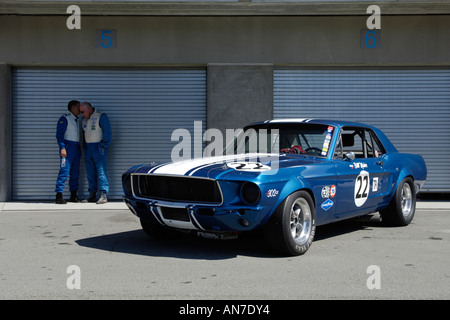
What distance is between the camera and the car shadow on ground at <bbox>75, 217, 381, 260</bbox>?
5582 millimetres

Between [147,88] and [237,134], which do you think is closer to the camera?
[237,134]

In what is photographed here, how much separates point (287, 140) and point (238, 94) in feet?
15.3

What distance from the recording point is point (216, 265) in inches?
201

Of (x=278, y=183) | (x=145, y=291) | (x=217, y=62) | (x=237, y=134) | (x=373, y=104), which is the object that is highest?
(x=217, y=62)

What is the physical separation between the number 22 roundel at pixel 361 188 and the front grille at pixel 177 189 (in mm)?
1993

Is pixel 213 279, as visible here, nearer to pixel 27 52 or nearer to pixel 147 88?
pixel 147 88

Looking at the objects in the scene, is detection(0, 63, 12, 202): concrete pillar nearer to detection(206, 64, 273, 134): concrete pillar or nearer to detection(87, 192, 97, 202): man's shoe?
detection(87, 192, 97, 202): man's shoe

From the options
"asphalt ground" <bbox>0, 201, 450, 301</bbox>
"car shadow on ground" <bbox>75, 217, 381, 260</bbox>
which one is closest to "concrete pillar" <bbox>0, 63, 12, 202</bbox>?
"asphalt ground" <bbox>0, 201, 450, 301</bbox>

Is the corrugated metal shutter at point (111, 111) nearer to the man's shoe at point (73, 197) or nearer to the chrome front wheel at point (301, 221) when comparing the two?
the man's shoe at point (73, 197)

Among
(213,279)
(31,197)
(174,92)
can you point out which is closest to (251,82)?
(174,92)

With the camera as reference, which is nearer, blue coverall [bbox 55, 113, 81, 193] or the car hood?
the car hood

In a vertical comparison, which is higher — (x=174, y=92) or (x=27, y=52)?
(x=27, y=52)

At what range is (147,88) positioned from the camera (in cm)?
1113

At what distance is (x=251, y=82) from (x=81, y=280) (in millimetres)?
7217
